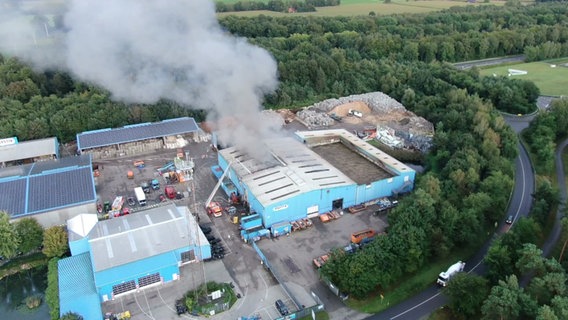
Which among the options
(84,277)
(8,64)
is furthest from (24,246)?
(8,64)

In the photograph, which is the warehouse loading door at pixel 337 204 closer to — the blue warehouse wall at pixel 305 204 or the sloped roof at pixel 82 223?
the blue warehouse wall at pixel 305 204

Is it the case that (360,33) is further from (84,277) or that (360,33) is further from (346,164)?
(84,277)

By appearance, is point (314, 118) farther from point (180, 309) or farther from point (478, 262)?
point (180, 309)

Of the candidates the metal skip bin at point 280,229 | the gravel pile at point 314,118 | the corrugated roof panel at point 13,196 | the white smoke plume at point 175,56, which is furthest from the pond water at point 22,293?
the gravel pile at point 314,118

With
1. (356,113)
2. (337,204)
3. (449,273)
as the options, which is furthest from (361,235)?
(356,113)

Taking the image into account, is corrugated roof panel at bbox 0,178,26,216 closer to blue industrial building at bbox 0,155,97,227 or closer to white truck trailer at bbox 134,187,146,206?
blue industrial building at bbox 0,155,97,227

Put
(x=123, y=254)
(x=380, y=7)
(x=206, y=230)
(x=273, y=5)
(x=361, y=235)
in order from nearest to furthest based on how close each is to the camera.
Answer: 1. (x=123, y=254)
2. (x=361, y=235)
3. (x=206, y=230)
4. (x=273, y=5)
5. (x=380, y=7)
